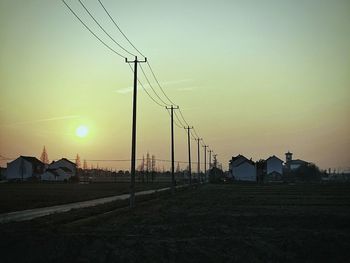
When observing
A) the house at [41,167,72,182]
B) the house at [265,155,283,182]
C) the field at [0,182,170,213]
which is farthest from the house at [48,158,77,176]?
the field at [0,182,170,213]

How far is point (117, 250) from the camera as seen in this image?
44.0 feet

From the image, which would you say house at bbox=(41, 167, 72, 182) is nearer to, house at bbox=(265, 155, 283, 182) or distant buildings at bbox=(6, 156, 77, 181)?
distant buildings at bbox=(6, 156, 77, 181)

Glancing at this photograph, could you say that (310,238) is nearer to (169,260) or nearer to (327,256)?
(327,256)

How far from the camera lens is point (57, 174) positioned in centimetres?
14738

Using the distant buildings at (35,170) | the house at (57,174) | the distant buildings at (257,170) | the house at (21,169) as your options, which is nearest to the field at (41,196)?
the distant buildings at (257,170)

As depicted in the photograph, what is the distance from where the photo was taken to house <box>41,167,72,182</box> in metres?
144

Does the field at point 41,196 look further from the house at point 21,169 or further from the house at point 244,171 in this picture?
the house at point 21,169

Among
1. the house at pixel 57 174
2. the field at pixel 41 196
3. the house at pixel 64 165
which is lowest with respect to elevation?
the field at pixel 41 196

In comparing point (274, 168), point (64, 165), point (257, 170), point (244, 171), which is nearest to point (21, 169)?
point (64, 165)

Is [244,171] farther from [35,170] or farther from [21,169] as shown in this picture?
[21,169]

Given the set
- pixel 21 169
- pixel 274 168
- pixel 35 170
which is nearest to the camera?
pixel 21 169

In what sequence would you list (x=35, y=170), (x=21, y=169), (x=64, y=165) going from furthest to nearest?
(x=64, y=165), (x=35, y=170), (x=21, y=169)

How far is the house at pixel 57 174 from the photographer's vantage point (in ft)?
473

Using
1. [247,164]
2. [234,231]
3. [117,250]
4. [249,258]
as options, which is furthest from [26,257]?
[247,164]
